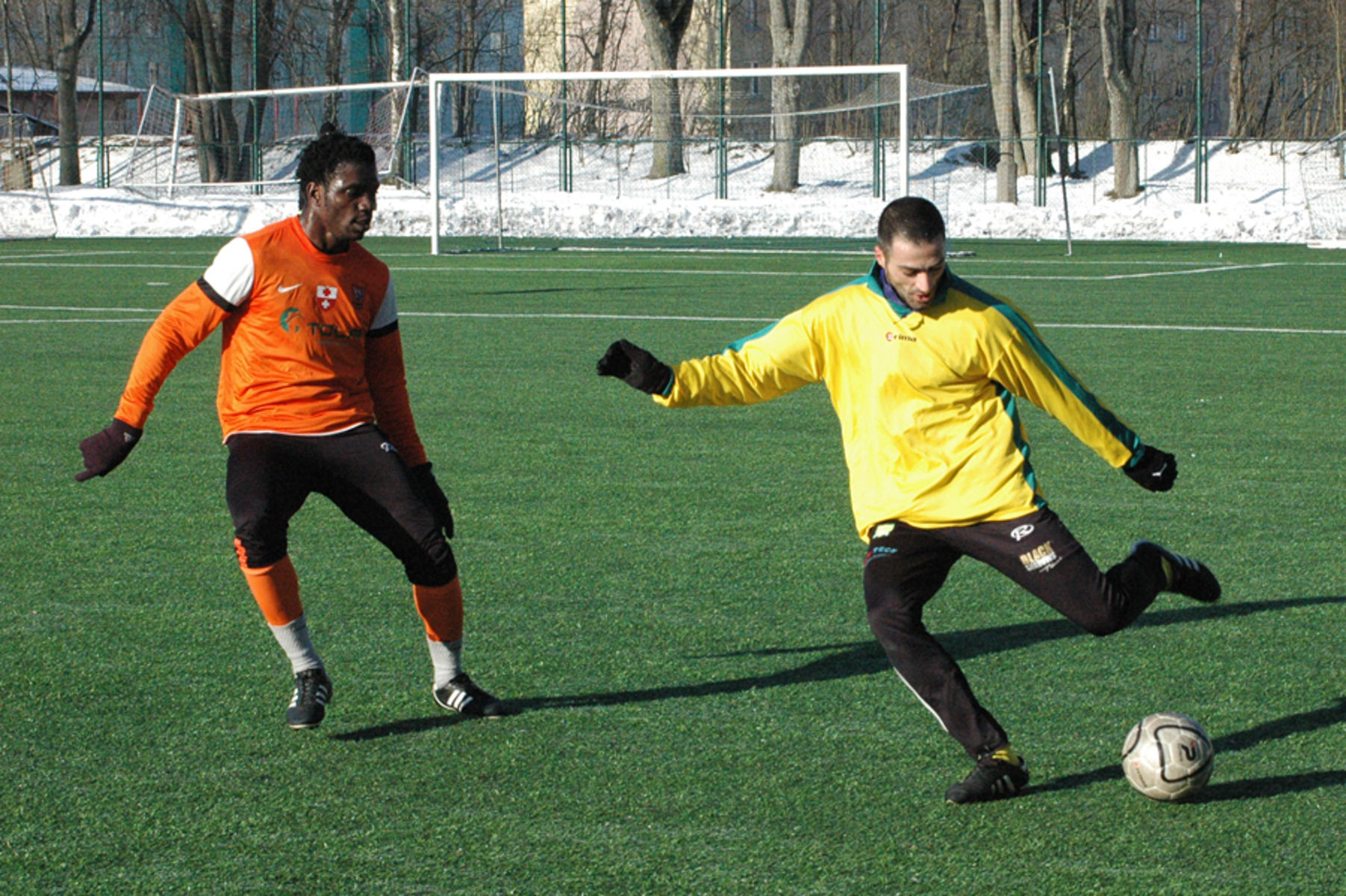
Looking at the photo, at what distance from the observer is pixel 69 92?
4306 cm

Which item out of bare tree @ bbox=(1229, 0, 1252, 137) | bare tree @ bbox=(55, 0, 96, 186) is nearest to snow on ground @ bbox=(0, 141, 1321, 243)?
bare tree @ bbox=(55, 0, 96, 186)

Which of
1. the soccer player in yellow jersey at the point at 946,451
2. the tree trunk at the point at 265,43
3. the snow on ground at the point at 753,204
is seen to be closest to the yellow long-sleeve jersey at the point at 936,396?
the soccer player in yellow jersey at the point at 946,451

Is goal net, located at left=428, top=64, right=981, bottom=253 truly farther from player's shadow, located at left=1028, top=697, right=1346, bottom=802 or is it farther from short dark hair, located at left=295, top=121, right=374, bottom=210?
player's shadow, located at left=1028, top=697, right=1346, bottom=802

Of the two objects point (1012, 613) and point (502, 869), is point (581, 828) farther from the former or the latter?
point (1012, 613)

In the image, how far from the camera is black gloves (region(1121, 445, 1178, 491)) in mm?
4395

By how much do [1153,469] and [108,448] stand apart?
2.85m

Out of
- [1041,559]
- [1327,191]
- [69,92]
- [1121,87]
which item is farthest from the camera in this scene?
[69,92]

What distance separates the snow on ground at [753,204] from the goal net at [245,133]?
0.75 meters

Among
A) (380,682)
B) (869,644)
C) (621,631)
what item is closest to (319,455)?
(380,682)

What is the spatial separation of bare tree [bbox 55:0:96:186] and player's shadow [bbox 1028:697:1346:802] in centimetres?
4220

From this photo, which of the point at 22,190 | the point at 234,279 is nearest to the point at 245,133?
the point at 22,190

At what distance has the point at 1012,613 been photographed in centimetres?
597

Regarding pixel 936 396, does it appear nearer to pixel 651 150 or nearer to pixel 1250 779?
pixel 1250 779

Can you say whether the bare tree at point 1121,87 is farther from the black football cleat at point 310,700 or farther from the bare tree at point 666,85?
the black football cleat at point 310,700
